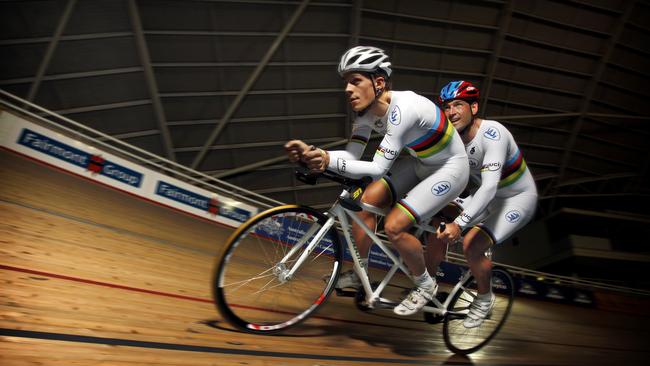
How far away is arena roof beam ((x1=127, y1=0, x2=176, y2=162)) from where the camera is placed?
1145 centimetres

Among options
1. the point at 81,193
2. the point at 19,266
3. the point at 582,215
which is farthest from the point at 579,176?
the point at 19,266

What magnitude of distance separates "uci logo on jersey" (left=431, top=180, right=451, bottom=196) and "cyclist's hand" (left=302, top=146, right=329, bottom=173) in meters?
0.88

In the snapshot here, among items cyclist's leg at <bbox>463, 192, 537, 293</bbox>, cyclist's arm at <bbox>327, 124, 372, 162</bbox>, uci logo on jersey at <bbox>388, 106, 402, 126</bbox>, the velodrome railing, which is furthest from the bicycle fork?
cyclist's leg at <bbox>463, 192, 537, 293</bbox>

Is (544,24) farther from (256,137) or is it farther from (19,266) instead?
(19,266)

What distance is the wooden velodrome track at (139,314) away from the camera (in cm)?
173

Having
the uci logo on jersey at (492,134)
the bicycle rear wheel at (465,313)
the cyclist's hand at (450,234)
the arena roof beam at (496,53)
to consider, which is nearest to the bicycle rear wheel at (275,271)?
Answer: the cyclist's hand at (450,234)

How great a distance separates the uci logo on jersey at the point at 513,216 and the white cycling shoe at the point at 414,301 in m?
1.03

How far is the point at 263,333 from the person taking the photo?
232 cm

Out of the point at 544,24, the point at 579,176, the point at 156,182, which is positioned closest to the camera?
the point at 156,182

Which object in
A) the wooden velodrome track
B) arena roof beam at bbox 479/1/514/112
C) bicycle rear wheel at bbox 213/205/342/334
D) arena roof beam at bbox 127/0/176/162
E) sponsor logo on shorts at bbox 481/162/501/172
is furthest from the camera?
arena roof beam at bbox 479/1/514/112

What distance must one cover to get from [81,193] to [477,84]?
1487 cm

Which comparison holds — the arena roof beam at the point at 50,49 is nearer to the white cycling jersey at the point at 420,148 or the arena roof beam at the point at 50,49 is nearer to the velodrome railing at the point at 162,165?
the velodrome railing at the point at 162,165

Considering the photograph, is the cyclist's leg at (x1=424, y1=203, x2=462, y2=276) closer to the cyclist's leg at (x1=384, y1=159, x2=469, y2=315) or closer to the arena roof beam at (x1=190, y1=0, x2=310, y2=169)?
the cyclist's leg at (x1=384, y1=159, x2=469, y2=315)

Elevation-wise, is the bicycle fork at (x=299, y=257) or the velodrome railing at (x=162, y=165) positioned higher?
the bicycle fork at (x=299, y=257)
